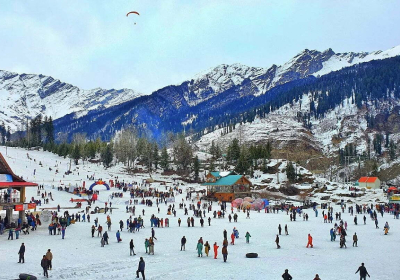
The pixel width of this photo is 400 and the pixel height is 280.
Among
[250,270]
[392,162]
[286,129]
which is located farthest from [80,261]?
[286,129]

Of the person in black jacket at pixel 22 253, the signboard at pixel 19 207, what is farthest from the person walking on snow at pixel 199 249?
the signboard at pixel 19 207

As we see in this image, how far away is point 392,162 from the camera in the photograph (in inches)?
4904

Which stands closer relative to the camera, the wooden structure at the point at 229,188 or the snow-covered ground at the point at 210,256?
the snow-covered ground at the point at 210,256

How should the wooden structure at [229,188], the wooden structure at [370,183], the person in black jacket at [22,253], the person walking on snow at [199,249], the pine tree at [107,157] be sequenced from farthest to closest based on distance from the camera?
the pine tree at [107,157] < the wooden structure at [370,183] < the wooden structure at [229,188] < the person walking on snow at [199,249] < the person in black jacket at [22,253]

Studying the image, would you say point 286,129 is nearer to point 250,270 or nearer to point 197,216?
point 197,216

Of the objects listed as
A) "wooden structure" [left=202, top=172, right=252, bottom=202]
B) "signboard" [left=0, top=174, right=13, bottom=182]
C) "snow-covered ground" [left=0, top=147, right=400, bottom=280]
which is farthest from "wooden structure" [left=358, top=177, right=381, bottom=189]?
"signboard" [left=0, top=174, right=13, bottom=182]

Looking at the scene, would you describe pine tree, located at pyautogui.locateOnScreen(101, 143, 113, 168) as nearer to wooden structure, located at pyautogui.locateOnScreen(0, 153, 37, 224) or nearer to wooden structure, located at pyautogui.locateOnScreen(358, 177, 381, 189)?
wooden structure, located at pyautogui.locateOnScreen(358, 177, 381, 189)

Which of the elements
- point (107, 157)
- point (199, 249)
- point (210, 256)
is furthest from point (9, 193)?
point (107, 157)

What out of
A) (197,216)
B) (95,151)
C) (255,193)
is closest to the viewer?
(197,216)

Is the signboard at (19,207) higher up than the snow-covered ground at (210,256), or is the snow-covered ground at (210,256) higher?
the signboard at (19,207)

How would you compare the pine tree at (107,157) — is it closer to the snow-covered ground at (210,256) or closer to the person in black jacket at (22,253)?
the snow-covered ground at (210,256)

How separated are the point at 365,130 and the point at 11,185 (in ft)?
574

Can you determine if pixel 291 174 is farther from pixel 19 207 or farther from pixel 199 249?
pixel 199 249

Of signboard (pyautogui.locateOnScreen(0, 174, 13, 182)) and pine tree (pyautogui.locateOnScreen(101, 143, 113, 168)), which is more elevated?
pine tree (pyautogui.locateOnScreen(101, 143, 113, 168))
